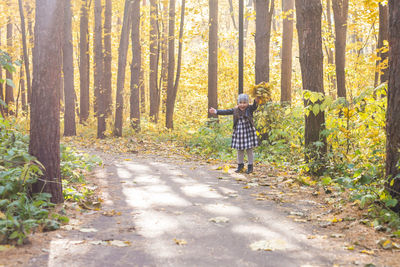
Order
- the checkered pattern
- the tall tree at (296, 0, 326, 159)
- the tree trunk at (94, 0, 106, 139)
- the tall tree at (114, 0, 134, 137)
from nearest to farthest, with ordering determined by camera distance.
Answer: the tall tree at (296, 0, 326, 159) → the checkered pattern → the tall tree at (114, 0, 134, 137) → the tree trunk at (94, 0, 106, 139)

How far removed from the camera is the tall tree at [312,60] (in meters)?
8.03

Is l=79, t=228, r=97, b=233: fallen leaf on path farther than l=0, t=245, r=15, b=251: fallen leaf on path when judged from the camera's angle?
Yes

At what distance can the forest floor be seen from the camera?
4.05m

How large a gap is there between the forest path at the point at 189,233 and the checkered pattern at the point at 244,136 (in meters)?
1.42

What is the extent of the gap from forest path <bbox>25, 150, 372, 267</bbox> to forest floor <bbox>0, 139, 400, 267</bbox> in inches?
0.4

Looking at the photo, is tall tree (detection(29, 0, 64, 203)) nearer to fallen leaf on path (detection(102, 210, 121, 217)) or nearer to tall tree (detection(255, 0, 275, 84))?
fallen leaf on path (detection(102, 210, 121, 217))

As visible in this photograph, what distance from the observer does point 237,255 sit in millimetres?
4191

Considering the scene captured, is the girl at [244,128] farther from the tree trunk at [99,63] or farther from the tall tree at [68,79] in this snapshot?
the tall tree at [68,79]

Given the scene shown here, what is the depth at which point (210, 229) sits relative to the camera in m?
Answer: 5.12

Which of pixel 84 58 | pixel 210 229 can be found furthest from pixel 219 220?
pixel 84 58

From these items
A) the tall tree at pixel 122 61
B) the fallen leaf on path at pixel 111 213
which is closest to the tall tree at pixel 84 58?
the tall tree at pixel 122 61

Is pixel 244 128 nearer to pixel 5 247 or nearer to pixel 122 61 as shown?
pixel 5 247

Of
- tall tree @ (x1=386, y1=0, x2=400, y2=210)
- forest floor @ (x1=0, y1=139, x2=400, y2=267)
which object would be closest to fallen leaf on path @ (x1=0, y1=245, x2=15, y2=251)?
forest floor @ (x1=0, y1=139, x2=400, y2=267)

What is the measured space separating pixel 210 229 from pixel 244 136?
4355mm
